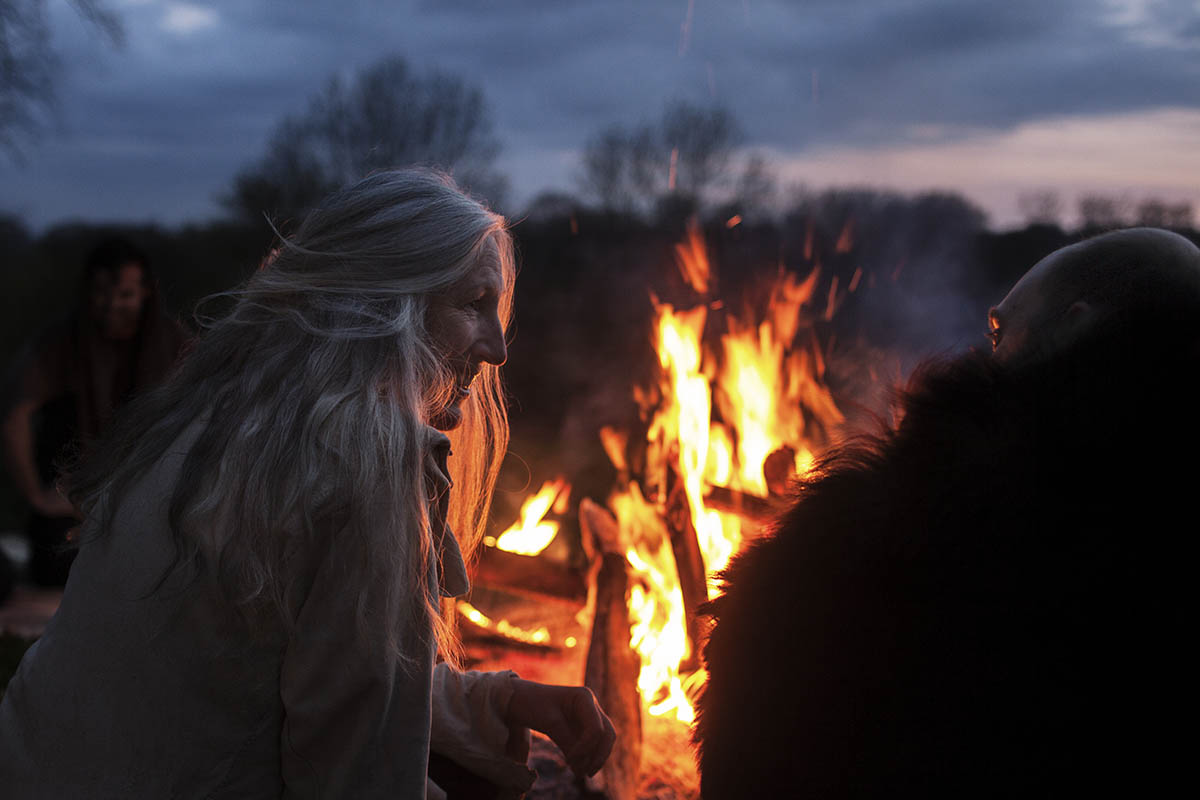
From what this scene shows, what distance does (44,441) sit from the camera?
5809 mm

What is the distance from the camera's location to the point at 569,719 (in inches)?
84.1

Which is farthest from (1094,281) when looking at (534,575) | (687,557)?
(534,575)

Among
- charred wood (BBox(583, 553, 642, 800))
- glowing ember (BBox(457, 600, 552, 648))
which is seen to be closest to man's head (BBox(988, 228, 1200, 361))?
charred wood (BBox(583, 553, 642, 800))

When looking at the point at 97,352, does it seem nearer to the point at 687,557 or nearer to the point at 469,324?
the point at 687,557

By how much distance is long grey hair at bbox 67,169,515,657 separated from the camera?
150 cm

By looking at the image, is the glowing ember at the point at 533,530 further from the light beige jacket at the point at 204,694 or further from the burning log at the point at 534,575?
the light beige jacket at the point at 204,694

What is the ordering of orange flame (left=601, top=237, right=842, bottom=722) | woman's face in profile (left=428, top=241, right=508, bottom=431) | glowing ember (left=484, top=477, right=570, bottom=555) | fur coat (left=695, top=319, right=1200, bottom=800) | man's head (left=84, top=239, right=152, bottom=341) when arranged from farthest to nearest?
1. man's head (left=84, top=239, right=152, bottom=341)
2. glowing ember (left=484, top=477, right=570, bottom=555)
3. orange flame (left=601, top=237, right=842, bottom=722)
4. woman's face in profile (left=428, top=241, right=508, bottom=431)
5. fur coat (left=695, top=319, right=1200, bottom=800)

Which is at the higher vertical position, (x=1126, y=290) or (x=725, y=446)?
(x=1126, y=290)

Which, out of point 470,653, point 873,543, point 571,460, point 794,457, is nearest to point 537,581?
point 470,653

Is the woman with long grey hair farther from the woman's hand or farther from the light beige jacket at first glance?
the woman's hand

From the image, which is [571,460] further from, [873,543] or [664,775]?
[873,543]

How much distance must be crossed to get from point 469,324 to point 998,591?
1099mm

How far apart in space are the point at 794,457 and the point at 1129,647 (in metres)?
2.72

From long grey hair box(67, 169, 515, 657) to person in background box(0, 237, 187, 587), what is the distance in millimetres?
3949
